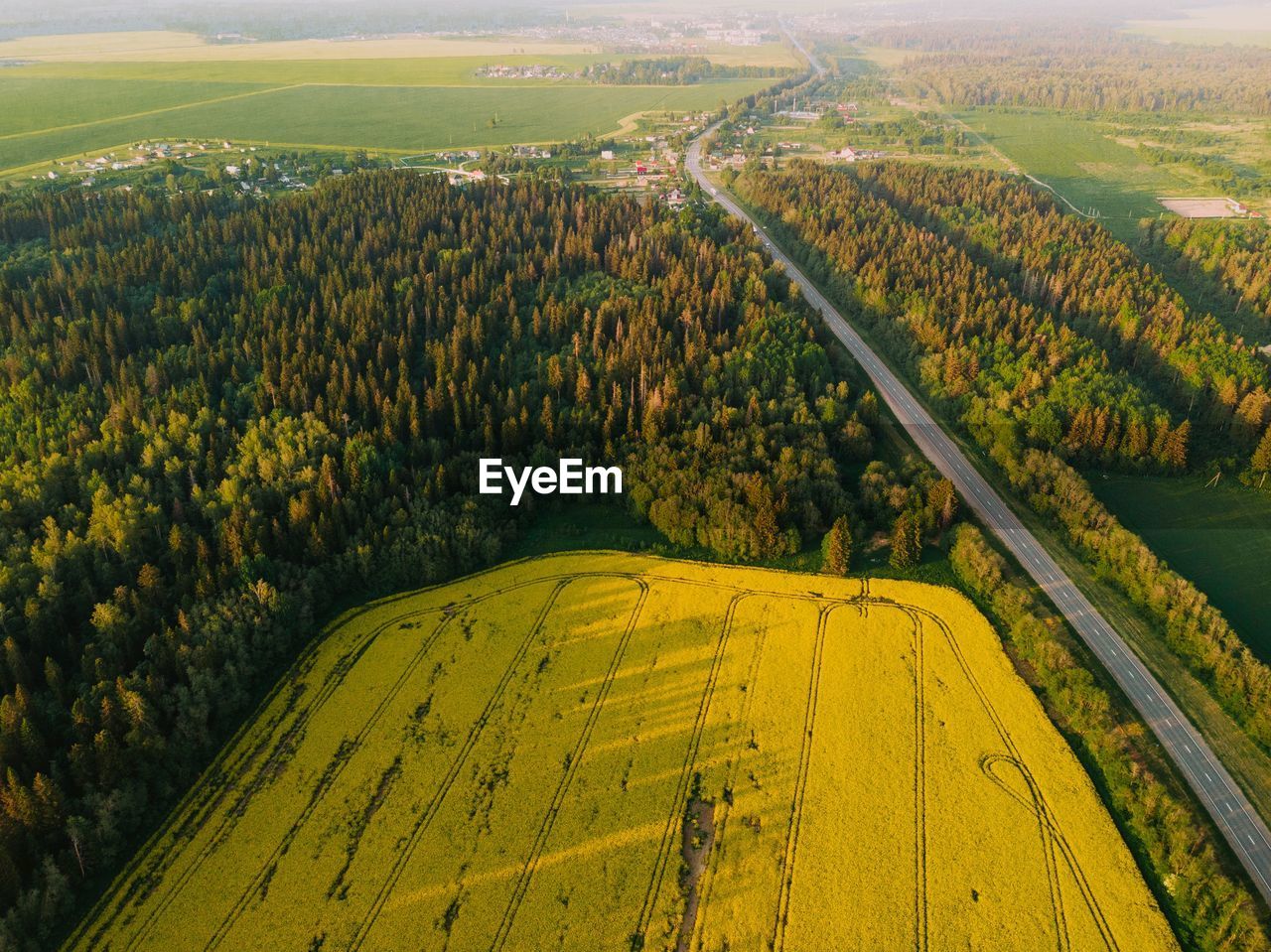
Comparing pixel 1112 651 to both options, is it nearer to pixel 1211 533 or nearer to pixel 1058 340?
pixel 1211 533

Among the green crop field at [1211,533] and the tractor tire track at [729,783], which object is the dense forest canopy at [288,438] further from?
the green crop field at [1211,533]

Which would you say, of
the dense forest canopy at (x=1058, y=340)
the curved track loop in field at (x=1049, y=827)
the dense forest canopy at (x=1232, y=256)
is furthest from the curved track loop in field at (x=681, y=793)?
the dense forest canopy at (x=1232, y=256)

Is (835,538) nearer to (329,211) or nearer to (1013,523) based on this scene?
(1013,523)

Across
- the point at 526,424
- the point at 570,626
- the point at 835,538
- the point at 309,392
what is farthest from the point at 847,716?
the point at 309,392
